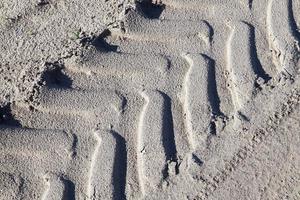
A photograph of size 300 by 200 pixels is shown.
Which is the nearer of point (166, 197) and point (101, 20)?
point (166, 197)

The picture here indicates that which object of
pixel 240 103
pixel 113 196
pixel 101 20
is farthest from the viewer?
pixel 101 20

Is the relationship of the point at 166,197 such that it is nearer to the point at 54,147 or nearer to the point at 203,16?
the point at 54,147

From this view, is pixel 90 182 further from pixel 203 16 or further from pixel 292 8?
pixel 292 8

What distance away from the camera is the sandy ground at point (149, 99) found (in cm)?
185

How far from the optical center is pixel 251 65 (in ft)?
6.85

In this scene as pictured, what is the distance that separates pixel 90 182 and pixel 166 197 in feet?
0.83

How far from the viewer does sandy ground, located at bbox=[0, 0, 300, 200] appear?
6.06 feet

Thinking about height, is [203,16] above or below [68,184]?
above

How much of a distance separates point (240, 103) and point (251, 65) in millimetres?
172

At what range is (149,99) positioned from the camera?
6.55 ft

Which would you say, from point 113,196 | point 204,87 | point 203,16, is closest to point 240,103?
point 204,87

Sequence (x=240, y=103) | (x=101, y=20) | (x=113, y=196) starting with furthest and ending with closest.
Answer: (x=101, y=20), (x=240, y=103), (x=113, y=196)

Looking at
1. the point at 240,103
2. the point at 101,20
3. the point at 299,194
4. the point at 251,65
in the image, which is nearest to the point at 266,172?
the point at 299,194

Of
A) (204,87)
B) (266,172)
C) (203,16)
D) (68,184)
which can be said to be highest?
(203,16)
